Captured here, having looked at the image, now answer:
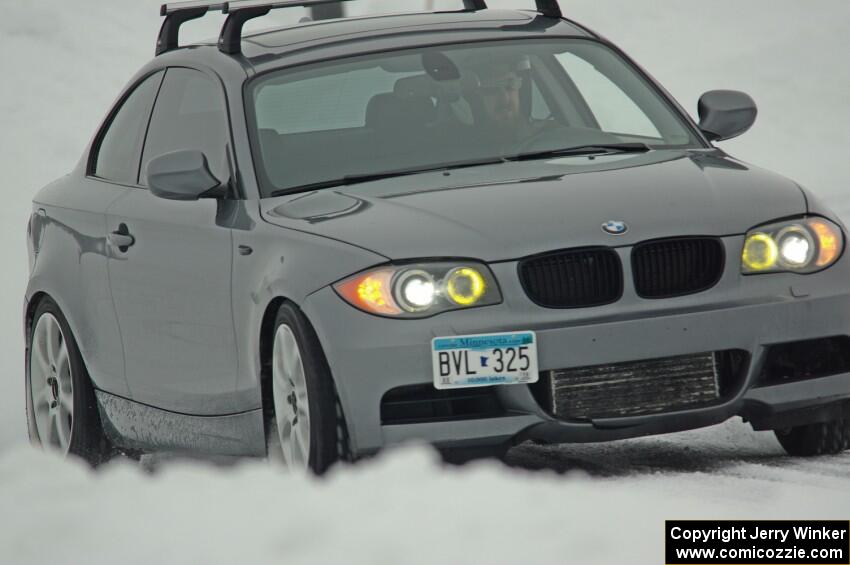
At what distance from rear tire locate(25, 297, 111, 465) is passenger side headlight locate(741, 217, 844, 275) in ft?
10.4

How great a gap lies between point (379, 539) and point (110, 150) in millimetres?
4277

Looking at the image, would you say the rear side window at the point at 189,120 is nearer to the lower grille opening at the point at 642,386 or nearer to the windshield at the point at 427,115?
the windshield at the point at 427,115

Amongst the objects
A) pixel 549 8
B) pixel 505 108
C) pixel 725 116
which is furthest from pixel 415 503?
pixel 549 8

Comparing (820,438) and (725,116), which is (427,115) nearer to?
(725,116)

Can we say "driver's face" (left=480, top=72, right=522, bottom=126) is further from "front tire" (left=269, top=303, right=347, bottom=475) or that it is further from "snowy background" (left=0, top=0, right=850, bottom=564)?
"front tire" (left=269, top=303, right=347, bottom=475)

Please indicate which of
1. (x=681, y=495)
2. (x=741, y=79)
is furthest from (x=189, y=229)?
(x=741, y=79)

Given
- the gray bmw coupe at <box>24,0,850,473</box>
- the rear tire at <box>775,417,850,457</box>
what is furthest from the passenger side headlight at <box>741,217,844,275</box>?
the rear tire at <box>775,417,850,457</box>

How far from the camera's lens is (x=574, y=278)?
244 inches

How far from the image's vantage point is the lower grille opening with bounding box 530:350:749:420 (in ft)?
20.2

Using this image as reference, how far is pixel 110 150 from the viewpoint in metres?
8.91

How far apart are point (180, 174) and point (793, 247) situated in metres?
2.18

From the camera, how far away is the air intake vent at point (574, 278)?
6.18m

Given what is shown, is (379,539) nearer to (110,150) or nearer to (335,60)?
(335,60)

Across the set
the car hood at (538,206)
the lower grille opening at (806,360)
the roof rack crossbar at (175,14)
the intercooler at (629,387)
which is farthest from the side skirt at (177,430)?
the lower grille opening at (806,360)
